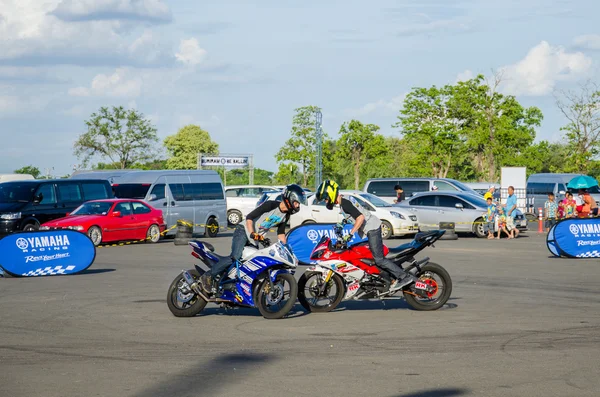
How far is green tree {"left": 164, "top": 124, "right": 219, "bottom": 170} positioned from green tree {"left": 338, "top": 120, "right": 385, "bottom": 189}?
1774 inches

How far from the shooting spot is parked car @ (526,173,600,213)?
44.7m

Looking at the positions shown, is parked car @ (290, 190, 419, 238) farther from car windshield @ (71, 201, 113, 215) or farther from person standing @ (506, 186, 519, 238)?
car windshield @ (71, 201, 113, 215)

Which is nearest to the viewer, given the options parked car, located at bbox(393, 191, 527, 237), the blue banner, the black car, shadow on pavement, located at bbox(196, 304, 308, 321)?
shadow on pavement, located at bbox(196, 304, 308, 321)

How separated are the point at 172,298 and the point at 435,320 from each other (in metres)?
3.43

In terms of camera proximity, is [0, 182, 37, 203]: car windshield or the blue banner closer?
the blue banner

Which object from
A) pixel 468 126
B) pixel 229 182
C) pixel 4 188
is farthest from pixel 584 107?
pixel 4 188

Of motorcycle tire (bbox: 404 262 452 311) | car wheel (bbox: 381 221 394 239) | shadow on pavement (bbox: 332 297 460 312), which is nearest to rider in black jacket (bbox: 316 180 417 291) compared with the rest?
motorcycle tire (bbox: 404 262 452 311)

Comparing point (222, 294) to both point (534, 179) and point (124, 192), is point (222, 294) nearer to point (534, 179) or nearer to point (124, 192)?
point (124, 192)

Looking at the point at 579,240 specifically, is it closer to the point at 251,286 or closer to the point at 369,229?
the point at 369,229

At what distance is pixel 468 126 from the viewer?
68.1 meters

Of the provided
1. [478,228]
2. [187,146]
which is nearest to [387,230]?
[478,228]

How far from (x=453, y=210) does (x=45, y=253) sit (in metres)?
17.4

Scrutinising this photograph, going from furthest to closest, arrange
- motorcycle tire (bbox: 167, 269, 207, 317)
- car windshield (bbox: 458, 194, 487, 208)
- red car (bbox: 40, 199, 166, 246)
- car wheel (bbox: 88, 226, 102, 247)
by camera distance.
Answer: car windshield (bbox: 458, 194, 487, 208) → car wheel (bbox: 88, 226, 102, 247) → red car (bbox: 40, 199, 166, 246) → motorcycle tire (bbox: 167, 269, 207, 317)

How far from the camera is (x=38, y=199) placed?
91.4ft
